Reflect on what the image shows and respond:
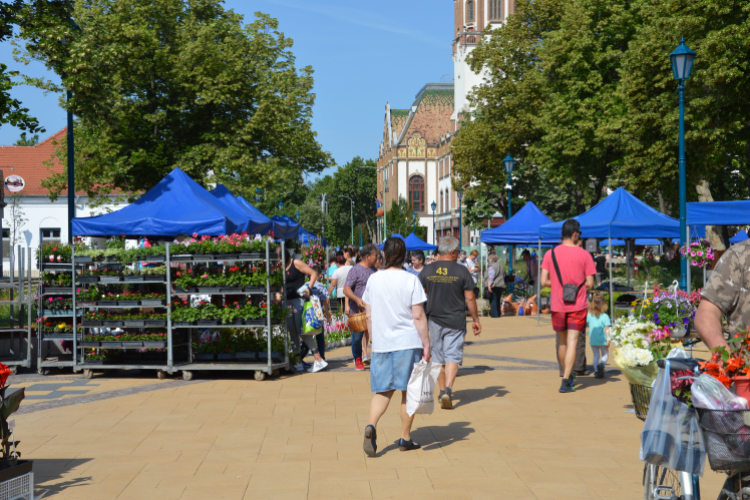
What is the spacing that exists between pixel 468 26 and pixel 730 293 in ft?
257

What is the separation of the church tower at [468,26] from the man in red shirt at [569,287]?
64.0m

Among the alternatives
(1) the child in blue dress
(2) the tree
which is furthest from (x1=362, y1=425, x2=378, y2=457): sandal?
(2) the tree

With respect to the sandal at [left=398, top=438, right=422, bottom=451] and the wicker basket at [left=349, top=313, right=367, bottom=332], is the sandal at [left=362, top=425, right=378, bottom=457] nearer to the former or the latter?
the sandal at [left=398, top=438, right=422, bottom=451]

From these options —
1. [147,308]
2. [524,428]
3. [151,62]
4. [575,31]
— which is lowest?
[524,428]

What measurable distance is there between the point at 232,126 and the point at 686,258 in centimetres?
1560

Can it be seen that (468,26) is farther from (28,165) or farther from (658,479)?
(658,479)

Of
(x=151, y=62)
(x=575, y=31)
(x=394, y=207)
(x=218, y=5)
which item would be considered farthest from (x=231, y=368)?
(x=394, y=207)

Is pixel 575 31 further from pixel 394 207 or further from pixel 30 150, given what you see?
pixel 394 207

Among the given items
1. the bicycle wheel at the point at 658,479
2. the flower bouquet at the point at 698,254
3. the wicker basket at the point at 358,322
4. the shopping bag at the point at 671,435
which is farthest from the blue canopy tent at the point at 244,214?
the shopping bag at the point at 671,435

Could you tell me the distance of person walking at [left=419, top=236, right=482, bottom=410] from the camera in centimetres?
884

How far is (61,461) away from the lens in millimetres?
6516

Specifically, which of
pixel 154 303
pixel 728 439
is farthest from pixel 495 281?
pixel 728 439

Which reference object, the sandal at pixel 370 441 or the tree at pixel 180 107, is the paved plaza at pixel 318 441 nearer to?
the sandal at pixel 370 441

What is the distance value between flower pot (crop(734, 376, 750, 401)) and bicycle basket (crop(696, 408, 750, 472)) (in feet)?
0.71
